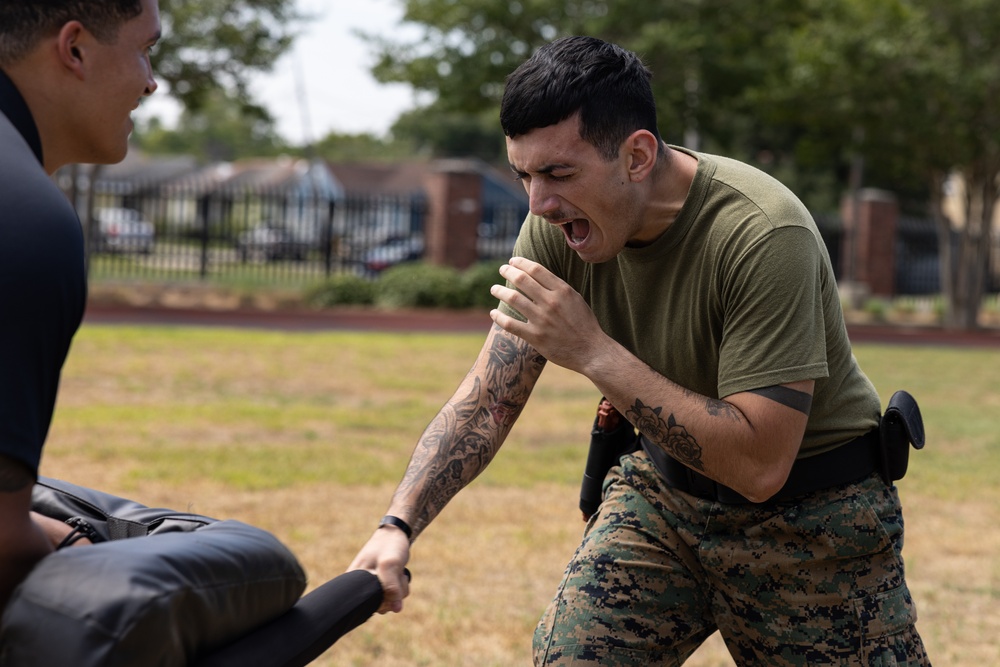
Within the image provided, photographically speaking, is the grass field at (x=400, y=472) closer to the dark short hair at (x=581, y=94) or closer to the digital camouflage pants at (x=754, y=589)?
the digital camouflage pants at (x=754, y=589)

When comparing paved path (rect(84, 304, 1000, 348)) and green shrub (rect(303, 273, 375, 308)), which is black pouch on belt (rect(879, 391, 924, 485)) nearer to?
paved path (rect(84, 304, 1000, 348))

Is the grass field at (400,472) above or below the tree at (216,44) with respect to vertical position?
below

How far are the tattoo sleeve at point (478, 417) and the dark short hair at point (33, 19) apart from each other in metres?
1.48

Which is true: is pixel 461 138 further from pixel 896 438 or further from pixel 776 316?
pixel 776 316

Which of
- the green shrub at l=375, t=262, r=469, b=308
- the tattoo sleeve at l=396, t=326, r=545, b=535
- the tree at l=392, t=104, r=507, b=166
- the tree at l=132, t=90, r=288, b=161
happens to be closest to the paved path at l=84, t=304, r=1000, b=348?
the green shrub at l=375, t=262, r=469, b=308

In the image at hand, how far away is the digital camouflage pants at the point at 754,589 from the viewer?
293 centimetres

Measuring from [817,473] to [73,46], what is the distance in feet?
6.49

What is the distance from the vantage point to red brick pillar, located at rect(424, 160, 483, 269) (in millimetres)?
25984

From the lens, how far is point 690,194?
9.46 ft

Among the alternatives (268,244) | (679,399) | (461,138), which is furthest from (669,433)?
(461,138)

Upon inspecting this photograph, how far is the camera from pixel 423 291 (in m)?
21.7

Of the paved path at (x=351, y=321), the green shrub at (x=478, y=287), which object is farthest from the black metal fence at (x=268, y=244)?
the green shrub at (x=478, y=287)

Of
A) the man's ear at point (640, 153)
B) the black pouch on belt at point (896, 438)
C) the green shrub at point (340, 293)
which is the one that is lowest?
the green shrub at point (340, 293)

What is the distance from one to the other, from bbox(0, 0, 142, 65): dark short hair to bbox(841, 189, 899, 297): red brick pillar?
2987 centimetres
